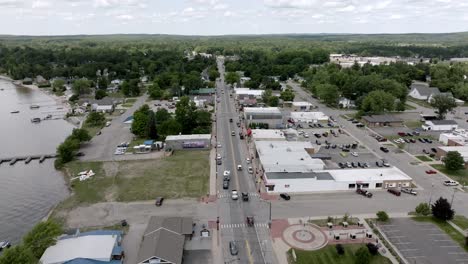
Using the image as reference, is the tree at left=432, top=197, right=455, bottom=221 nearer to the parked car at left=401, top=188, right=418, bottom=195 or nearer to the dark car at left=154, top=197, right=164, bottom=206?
the parked car at left=401, top=188, right=418, bottom=195

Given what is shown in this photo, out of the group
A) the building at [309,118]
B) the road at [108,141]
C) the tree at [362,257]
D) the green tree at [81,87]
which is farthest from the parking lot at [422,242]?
the green tree at [81,87]

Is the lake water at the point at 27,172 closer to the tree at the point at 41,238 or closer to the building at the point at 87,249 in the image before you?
the tree at the point at 41,238

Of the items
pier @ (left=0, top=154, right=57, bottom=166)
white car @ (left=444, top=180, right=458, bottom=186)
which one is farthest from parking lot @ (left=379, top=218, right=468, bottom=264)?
pier @ (left=0, top=154, right=57, bottom=166)

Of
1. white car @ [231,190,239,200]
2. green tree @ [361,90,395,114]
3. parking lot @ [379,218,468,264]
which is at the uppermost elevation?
green tree @ [361,90,395,114]

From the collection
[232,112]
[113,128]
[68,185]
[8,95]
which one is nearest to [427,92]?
[232,112]

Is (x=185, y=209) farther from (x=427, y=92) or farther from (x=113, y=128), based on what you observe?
(x=427, y=92)

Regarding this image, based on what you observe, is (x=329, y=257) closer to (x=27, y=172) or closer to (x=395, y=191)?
(x=395, y=191)
